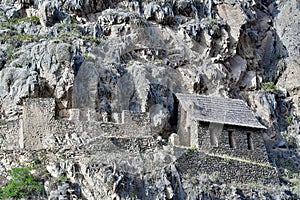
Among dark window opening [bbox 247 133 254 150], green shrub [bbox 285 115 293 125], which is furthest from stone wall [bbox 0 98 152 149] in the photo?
green shrub [bbox 285 115 293 125]

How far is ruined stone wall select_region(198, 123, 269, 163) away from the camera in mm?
35344

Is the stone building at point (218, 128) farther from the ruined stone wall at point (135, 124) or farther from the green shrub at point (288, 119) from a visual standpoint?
the green shrub at point (288, 119)

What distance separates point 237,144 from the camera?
1422 inches

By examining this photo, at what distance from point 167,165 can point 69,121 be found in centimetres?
539

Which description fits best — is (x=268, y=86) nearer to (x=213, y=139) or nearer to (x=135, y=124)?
(x=213, y=139)

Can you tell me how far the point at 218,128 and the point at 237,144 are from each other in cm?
138

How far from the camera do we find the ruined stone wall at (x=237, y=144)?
3534 cm

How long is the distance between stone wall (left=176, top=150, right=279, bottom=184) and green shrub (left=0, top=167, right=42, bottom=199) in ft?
24.0

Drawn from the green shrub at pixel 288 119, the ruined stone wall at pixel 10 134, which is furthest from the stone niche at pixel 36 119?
the green shrub at pixel 288 119

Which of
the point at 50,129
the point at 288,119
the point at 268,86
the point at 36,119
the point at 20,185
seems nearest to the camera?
the point at 20,185

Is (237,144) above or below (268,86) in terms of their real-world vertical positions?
below

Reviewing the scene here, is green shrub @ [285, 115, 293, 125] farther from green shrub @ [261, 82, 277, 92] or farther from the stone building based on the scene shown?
the stone building

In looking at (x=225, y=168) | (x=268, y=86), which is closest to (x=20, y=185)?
(x=225, y=168)

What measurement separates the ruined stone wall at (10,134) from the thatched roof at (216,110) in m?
9.38
